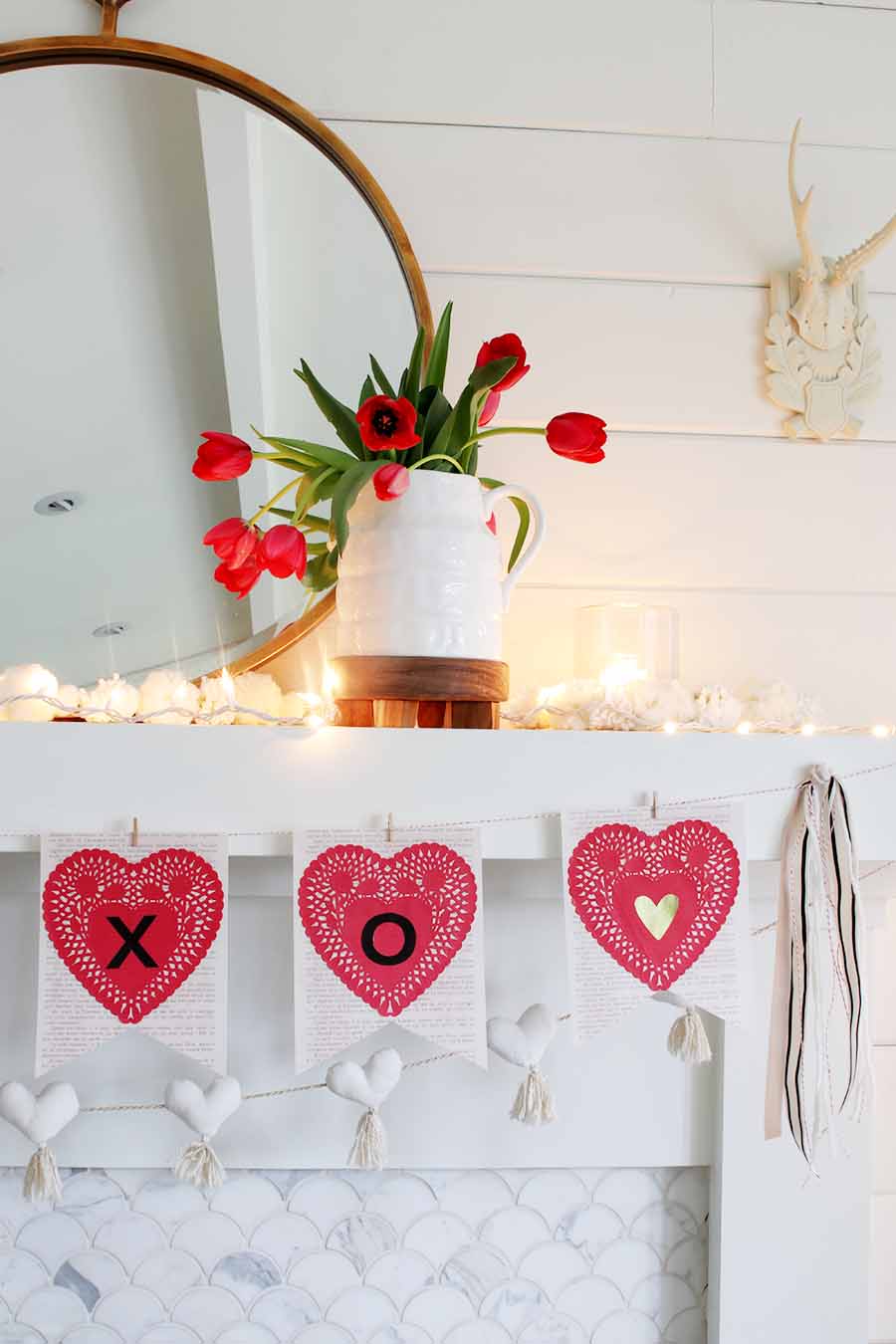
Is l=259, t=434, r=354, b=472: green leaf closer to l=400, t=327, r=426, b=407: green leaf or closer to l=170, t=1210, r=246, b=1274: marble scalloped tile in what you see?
l=400, t=327, r=426, b=407: green leaf

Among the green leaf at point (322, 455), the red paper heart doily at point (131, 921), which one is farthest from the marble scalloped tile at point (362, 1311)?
the green leaf at point (322, 455)

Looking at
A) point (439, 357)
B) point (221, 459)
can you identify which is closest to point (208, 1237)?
point (221, 459)

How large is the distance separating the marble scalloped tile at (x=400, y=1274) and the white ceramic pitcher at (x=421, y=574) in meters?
0.60

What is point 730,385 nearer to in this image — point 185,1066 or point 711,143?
point 711,143

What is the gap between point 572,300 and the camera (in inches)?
46.7

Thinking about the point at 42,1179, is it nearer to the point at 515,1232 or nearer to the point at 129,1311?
the point at 129,1311

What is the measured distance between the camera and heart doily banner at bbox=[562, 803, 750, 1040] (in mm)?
879

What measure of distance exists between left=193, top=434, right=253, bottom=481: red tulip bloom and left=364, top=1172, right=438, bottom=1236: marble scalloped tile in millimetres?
675

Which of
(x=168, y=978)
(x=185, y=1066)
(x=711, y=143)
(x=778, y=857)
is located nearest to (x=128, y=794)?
(x=168, y=978)

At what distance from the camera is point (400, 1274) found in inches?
43.2

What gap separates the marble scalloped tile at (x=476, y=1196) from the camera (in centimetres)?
110

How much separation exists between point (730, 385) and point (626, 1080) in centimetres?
70

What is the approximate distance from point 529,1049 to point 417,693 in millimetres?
306

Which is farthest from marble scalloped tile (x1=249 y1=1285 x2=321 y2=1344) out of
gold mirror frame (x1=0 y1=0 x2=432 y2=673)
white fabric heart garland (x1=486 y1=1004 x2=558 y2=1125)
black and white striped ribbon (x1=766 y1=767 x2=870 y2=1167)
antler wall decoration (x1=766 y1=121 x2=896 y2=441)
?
antler wall decoration (x1=766 y1=121 x2=896 y2=441)
